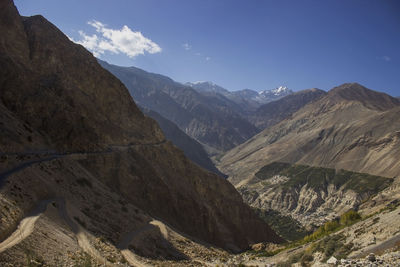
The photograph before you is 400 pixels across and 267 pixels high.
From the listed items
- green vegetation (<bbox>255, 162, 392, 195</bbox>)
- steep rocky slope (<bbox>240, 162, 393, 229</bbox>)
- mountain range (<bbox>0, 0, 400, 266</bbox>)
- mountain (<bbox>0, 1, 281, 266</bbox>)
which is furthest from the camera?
→ green vegetation (<bbox>255, 162, 392, 195</bbox>)

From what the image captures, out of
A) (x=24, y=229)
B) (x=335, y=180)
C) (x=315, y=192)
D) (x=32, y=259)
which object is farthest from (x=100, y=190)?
(x=335, y=180)

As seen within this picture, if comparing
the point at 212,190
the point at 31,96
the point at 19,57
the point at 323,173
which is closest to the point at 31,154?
the point at 31,96

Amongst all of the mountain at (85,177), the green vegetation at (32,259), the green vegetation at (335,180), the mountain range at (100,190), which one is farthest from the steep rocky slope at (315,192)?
the green vegetation at (32,259)

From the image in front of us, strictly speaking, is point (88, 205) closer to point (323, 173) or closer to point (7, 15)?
point (7, 15)

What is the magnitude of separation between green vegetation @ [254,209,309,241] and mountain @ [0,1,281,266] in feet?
130

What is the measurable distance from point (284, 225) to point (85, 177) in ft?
346

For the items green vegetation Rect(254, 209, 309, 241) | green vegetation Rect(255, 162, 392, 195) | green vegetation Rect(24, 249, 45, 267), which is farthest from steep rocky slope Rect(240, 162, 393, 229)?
green vegetation Rect(24, 249, 45, 267)

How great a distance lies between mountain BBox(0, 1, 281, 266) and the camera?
2131 centimetres

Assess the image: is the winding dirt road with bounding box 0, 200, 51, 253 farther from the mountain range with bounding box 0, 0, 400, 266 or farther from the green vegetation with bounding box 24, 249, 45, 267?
the green vegetation with bounding box 24, 249, 45, 267

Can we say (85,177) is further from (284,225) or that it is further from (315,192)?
(315,192)

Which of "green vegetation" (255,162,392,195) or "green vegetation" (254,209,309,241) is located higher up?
"green vegetation" (255,162,392,195)

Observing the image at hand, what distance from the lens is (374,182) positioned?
498 ft

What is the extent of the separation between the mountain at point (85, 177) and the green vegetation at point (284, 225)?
39593 mm

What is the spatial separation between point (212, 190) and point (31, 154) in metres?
42.2
